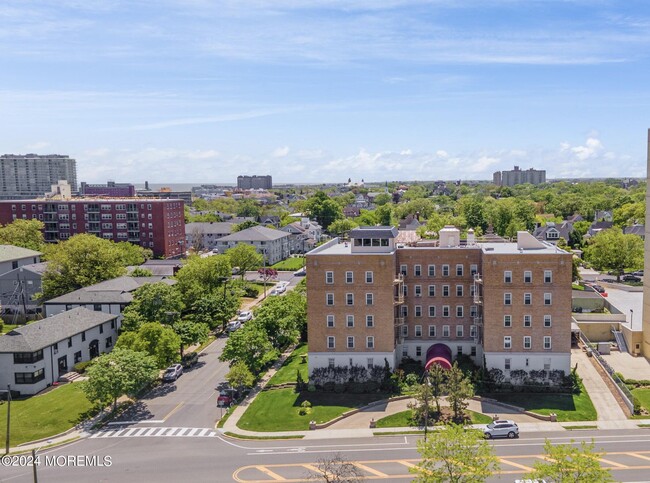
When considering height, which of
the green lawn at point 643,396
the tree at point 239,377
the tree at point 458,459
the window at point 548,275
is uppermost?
the window at point 548,275

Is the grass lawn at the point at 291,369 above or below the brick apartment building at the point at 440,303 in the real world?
below

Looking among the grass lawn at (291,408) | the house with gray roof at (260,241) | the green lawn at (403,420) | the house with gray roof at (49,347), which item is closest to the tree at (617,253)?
the house with gray roof at (260,241)

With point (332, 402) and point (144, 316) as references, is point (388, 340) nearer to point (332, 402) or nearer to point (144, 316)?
point (332, 402)

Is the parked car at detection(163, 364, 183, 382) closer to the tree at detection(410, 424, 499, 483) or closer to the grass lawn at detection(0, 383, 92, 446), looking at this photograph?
the grass lawn at detection(0, 383, 92, 446)

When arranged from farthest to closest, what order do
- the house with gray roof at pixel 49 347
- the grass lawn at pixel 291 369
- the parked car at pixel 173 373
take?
the parked car at pixel 173 373
the grass lawn at pixel 291 369
the house with gray roof at pixel 49 347

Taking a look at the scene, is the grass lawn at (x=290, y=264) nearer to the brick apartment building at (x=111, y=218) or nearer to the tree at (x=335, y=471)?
the brick apartment building at (x=111, y=218)

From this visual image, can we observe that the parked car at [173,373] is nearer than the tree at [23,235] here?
Yes

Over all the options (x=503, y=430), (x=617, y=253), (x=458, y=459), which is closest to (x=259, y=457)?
(x=458, y=459)
